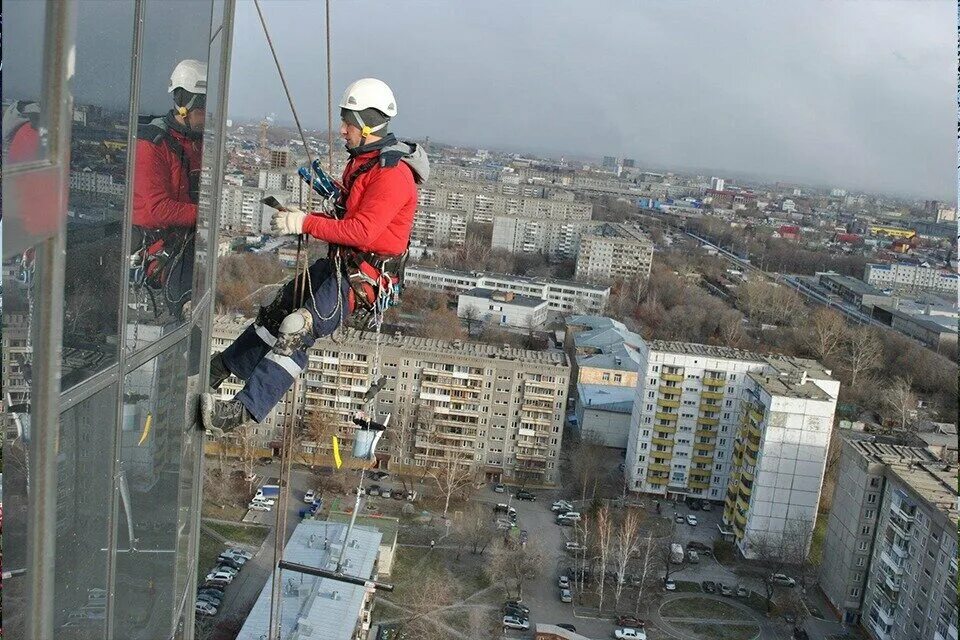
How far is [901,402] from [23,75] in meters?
16.2

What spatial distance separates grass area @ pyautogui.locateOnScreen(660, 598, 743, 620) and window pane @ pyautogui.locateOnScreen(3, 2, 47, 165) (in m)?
8.43

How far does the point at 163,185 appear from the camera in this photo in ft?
3.77

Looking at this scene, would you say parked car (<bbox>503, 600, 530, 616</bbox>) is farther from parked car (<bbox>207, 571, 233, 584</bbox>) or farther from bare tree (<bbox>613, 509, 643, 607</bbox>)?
parked car (<bbox>207, 571, 233, 584</bbox>)

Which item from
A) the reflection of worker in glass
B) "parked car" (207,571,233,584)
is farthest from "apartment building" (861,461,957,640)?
the reflection of worker in glass

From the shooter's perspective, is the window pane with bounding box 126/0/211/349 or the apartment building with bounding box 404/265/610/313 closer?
the window pane with bounding box 126/0/211/349

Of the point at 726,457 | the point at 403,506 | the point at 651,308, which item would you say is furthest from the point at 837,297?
the point at 403,506

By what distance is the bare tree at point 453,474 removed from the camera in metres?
10.5

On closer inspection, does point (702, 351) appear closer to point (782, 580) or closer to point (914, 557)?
point (782, 580)

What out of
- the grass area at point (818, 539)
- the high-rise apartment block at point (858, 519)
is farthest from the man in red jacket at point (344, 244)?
the grass area at point (818, 539)

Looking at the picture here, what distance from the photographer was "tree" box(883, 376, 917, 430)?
14.9m

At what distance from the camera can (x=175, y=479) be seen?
133cm

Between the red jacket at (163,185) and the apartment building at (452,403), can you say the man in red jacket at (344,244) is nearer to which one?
the red jacket at (163,185)

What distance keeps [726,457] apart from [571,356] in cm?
587

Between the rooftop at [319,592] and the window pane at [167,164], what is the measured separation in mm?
5317
